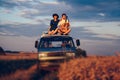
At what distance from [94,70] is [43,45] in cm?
728

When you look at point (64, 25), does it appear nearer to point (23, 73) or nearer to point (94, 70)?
point (23, 73)

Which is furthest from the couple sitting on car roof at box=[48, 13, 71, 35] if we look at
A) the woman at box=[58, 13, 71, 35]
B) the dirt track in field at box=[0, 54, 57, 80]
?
the dirt track in field at box=[0, 54, 57, 80]

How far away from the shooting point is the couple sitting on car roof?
2027 cm

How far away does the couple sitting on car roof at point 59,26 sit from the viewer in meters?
20.3

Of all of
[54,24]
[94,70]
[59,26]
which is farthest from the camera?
[54,24]

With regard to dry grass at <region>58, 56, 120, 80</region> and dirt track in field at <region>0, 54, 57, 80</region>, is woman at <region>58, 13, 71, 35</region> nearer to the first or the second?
dirt track in field at <region>0, 54, 57, 80</region>

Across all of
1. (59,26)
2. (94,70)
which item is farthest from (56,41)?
(94,70)

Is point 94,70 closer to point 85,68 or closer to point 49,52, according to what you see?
point 85,68

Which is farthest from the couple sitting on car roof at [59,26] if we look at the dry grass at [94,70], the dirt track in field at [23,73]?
the dry grass at [94,70]

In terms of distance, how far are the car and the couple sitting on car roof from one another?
1.76 feet

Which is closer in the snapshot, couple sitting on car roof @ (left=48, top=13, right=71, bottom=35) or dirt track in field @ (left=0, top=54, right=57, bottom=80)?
dirt track in field @ (left=0, top=54, right=57, bottom=80)

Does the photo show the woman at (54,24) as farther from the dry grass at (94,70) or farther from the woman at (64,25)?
the dry grass at (94,70)

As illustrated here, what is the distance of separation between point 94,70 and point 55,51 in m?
5.98

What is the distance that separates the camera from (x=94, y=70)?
13.0 metres
